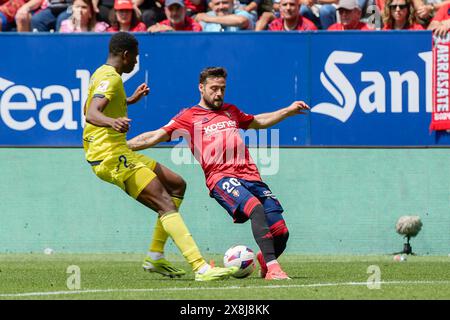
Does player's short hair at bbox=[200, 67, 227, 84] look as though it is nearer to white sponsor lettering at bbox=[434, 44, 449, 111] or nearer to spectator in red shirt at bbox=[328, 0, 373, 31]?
white sponsor lettering at bbox=[434, 44, 449, 111]

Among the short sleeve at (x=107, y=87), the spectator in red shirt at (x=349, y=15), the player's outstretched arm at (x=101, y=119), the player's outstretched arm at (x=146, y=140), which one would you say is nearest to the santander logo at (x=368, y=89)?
the spectator in red shirt at (x=349, y=15)

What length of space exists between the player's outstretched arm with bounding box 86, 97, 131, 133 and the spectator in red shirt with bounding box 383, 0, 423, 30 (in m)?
6.45

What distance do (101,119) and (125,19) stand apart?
21.8 ft

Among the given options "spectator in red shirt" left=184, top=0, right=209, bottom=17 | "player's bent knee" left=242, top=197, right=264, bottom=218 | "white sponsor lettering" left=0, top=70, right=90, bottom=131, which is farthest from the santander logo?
"player's bent knee" left=242, top=197, right=264, bottom=218

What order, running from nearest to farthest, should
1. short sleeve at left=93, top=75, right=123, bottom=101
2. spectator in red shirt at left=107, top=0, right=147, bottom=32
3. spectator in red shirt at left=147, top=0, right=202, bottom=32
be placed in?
1. short sleeve at left=93, top=75, right=123, bottom=101
2. spectator in red shirt at left=147, top=0, right=202, bottom=32
3. spectator in red shirt at left=107, top=0, right=147, bottom=32

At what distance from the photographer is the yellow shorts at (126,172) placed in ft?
37.0

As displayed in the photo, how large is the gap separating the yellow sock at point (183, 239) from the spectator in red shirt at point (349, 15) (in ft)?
20.7

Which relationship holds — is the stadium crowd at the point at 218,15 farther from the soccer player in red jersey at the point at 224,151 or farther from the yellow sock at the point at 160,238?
the yellow sock at the point at 160,238

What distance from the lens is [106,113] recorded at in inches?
450

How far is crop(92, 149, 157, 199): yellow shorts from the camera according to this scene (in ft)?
37.0
